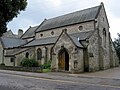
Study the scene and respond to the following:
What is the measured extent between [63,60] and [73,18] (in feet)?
41.5

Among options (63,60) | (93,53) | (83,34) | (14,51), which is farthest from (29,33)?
(93,53)

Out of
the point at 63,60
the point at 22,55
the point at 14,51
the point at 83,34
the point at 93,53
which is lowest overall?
the point at 63,60

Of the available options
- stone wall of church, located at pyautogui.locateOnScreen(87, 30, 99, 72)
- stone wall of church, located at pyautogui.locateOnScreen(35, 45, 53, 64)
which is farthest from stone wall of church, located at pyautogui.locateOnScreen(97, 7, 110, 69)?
stone wall of church, located at pyautogui.locateOnScreen(35, 45, 53, 64)

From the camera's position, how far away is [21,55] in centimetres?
4281

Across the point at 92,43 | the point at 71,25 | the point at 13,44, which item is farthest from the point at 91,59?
the point at 13,44

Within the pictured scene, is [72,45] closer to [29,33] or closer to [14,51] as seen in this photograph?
[14,51]

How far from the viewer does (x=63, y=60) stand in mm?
33938

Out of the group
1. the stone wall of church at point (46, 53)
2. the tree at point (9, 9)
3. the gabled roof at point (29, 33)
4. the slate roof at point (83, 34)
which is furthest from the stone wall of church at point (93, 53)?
the tree at point (9, 9)

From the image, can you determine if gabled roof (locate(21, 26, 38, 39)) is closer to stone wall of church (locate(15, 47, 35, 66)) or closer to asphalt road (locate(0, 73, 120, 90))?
stone wall of church (locate(15, 47, 35, 66))

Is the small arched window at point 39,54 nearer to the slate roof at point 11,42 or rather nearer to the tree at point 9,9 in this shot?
the slate roof at point 11,42

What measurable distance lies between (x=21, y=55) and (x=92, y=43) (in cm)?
1646

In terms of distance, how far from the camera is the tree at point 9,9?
10203 mm

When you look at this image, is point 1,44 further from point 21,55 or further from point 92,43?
point 92,43

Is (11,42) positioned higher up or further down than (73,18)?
further down
